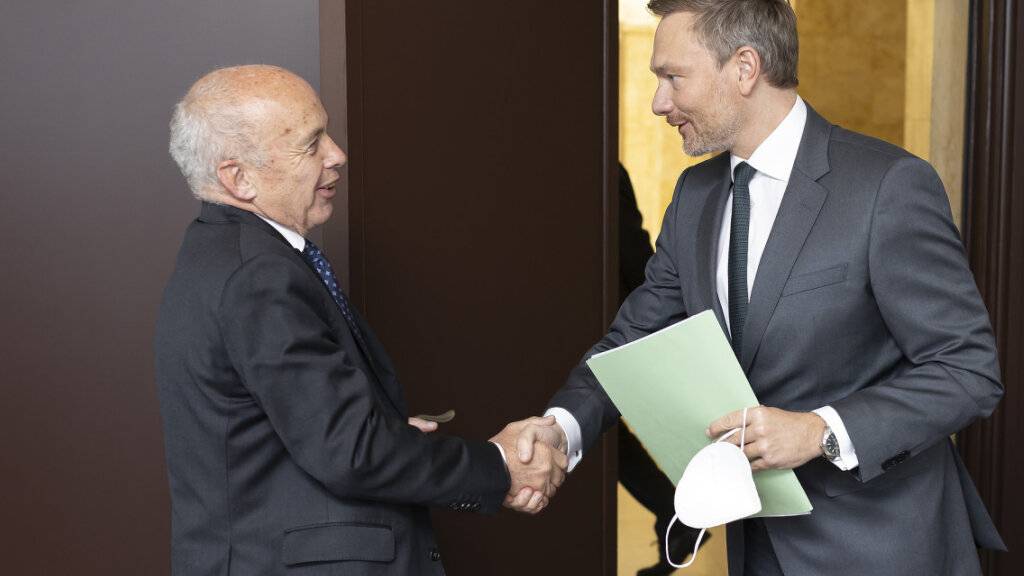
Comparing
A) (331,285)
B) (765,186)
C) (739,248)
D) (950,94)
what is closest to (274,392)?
(331,285)

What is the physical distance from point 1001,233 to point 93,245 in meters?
2.88

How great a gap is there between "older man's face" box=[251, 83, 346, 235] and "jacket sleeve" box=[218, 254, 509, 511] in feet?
0.69

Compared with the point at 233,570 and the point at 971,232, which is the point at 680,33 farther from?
the point at 971,232

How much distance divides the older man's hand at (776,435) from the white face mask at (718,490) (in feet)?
0.28

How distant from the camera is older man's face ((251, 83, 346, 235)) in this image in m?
2.08

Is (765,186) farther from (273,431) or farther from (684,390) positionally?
(273,431)

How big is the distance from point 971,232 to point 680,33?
203cm

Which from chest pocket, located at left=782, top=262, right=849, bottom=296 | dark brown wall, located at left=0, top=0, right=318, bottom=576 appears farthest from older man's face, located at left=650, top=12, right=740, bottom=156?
dark brown wall, located at left=0, top=0, right=318, bottom=576

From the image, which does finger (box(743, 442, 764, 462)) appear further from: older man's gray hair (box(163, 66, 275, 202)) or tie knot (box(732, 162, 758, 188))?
older man's gray hair (box(163, 66, 275, 202))

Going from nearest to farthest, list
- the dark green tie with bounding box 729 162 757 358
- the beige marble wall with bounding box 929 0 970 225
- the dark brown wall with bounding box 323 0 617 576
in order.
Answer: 1. the dark green tie with bounding box 729 162 757 358
2. the dark brown wall with bounding box 323 0 617 576
3. the beige marble wall with bounding box 929 0 970 225

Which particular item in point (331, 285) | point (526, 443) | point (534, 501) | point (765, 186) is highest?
point (765, 186)

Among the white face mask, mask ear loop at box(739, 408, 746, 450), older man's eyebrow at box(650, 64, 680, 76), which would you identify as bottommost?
the white face mask

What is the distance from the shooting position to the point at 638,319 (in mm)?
2627

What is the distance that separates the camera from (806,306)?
2102 millimetres
